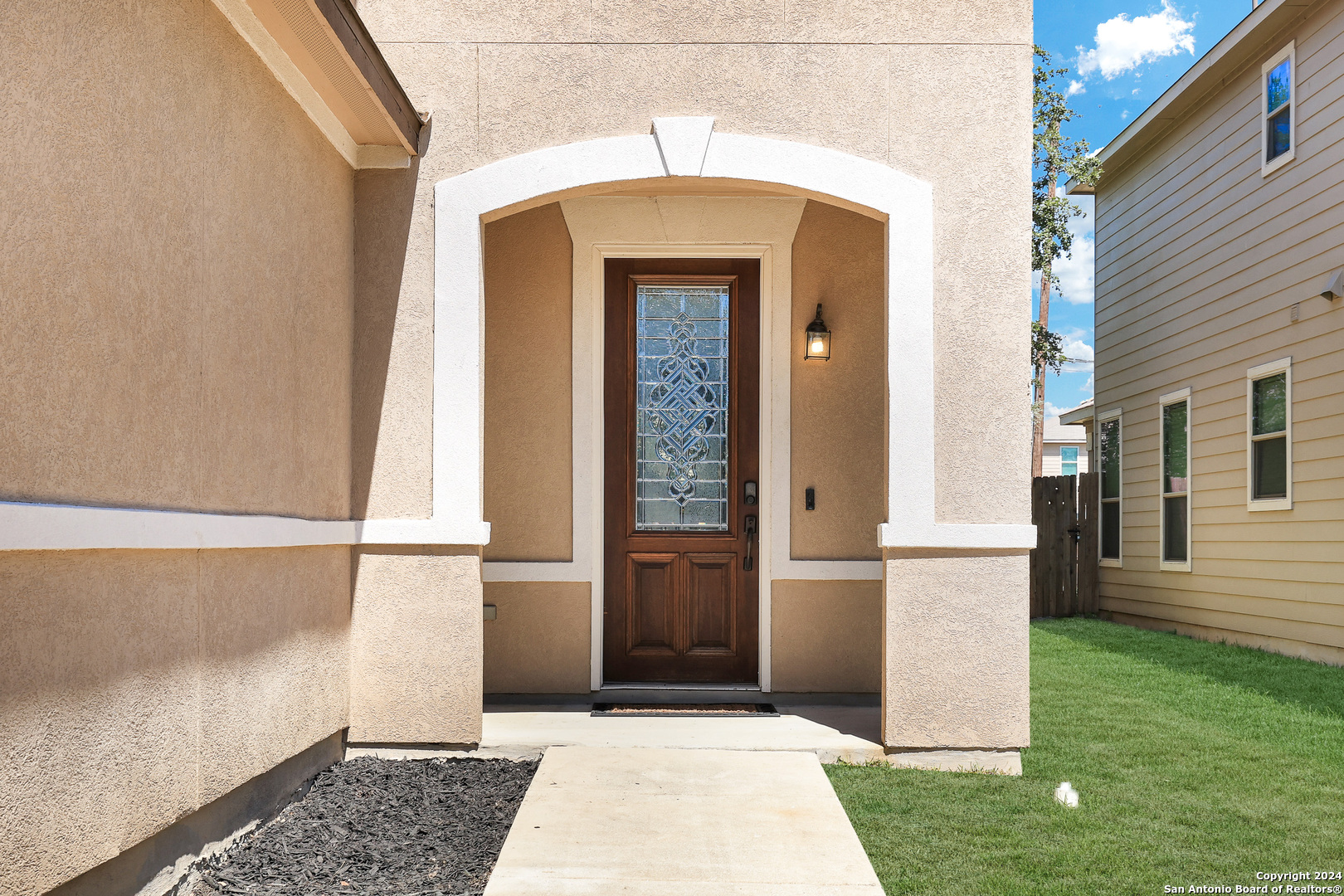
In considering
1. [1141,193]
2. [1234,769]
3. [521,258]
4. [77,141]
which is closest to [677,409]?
[521,258]

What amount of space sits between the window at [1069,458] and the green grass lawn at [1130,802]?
903 inches

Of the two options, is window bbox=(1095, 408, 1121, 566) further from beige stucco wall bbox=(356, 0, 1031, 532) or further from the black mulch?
the black mulch

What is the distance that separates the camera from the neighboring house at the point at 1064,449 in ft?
86.8

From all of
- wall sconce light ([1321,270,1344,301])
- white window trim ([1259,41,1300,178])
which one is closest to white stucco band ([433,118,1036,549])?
wall sconce light ([1321,270,1344,301])

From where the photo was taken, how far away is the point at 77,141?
7.76 ft

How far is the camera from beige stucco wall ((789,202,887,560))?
5543 millimetres

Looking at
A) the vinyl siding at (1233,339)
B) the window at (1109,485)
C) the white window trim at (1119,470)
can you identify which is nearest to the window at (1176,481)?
the vinyl siding at (1233,339)

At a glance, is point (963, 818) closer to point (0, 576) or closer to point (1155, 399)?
point (0, 576)

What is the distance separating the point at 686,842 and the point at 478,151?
118 inches

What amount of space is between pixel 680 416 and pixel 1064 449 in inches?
978

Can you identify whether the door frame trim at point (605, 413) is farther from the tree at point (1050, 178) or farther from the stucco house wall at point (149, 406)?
the tree at point (1050, 178)

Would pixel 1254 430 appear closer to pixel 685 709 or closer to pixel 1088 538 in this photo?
pixel 1088 538

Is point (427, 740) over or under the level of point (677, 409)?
under

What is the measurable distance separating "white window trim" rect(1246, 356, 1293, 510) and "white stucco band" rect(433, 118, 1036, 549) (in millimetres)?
4778
